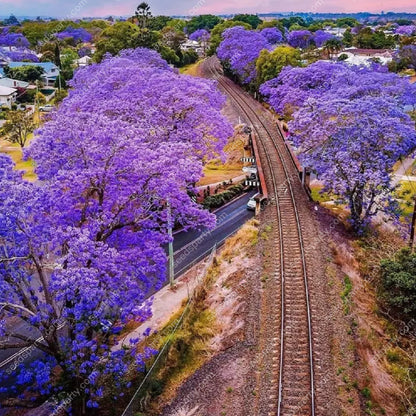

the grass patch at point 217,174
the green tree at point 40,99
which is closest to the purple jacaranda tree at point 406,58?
the grass patch at point 217,174

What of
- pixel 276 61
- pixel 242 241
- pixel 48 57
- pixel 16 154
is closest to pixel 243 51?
pixel 276 61

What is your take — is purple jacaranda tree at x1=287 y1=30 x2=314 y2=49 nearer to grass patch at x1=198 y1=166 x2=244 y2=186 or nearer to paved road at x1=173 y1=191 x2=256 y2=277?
grass patch at x1=198 y1=166 x2=244 y2=186

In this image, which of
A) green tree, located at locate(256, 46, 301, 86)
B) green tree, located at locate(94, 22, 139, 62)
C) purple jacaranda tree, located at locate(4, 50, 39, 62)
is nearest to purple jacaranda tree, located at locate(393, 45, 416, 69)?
green tree, located at locate(256, 46, 301, 86)

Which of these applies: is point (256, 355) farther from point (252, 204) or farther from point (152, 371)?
point (252, 204)

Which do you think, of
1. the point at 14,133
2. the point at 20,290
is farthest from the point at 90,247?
the point at 14,133

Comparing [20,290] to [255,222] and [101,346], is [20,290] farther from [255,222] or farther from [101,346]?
[255,222]

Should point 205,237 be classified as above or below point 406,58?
below
